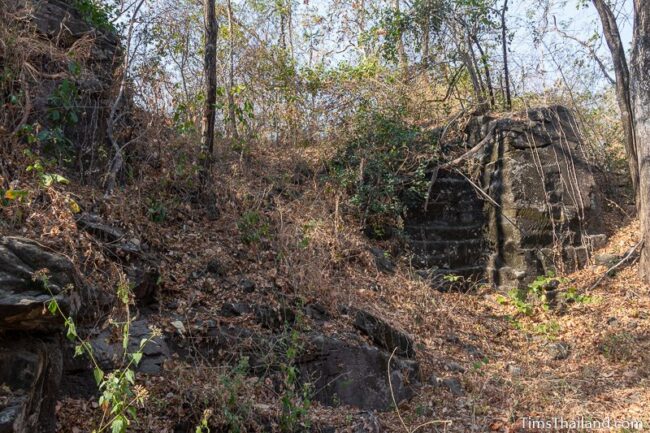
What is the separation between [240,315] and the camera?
6422mm

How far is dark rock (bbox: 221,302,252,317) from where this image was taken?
6395 millimetres

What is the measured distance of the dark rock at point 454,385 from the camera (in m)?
6.75

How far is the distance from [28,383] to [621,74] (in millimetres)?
11492

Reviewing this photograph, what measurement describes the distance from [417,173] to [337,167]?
5.31ft

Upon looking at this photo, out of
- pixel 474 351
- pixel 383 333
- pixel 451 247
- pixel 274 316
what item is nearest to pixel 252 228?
pixel 274 316

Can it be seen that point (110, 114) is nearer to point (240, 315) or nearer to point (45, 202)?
point (45, 202)

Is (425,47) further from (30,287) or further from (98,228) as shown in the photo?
(30,287)

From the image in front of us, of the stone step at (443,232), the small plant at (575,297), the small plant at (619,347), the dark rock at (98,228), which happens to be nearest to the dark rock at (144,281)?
the dark rock at (98,228)

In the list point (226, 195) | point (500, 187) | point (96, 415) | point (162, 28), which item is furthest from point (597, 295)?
point (162, 28)

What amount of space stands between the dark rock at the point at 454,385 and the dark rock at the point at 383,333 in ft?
1.72

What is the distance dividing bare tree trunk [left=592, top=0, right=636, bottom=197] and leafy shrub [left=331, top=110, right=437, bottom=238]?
3.74 metres

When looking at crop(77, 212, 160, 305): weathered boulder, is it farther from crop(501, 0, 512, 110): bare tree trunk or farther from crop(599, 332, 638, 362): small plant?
crop(501, 0, 512, 110): bare tree trunk

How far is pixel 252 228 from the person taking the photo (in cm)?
830

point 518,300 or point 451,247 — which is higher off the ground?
point 451,247
